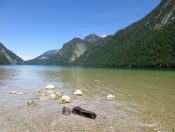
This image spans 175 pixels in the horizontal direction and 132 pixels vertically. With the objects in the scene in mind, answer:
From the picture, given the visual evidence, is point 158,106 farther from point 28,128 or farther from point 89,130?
point 28,128

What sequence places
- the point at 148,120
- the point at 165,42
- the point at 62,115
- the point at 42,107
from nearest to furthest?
the point at 148,120 → the point at 62,115 → the point at 42,107 → the point at 165,42

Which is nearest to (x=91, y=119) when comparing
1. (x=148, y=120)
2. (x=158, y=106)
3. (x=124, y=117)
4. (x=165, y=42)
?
(x=124, y=117)

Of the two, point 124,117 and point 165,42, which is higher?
point 165,42

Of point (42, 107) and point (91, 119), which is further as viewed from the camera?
point (42, 107)

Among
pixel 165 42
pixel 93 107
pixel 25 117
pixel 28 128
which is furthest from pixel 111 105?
pixel 165 42

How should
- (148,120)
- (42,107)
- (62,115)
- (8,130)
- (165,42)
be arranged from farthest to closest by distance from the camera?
(165,42), (42,107), (62,115), (148,120), (8,130)

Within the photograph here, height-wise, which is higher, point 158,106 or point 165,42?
point 165,42

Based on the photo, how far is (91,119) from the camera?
17.3 m

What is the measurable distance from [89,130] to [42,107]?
7.45 metres

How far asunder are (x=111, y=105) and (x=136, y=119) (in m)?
5.42

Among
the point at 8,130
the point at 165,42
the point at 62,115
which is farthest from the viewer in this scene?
the point at 165,42

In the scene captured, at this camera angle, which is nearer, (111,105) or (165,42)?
(111,105)

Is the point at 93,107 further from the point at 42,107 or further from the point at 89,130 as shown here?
the point at 89,130

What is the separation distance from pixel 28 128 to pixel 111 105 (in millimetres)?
9169
